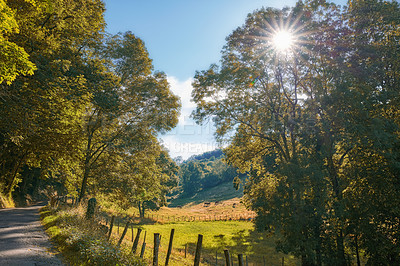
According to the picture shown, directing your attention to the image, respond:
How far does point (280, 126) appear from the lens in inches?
632

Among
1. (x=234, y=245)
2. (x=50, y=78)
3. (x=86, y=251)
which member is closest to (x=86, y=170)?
(x=50, y=78)

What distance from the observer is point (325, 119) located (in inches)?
559

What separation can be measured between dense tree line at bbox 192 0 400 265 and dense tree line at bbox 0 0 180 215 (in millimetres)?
5769

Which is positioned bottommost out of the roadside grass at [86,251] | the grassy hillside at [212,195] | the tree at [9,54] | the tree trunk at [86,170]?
the grassy hillside at [212,195]

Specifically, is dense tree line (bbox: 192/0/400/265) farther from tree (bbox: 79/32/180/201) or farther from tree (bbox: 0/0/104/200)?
tree (bbox: 0/0/104/200)

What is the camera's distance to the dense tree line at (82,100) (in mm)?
11242

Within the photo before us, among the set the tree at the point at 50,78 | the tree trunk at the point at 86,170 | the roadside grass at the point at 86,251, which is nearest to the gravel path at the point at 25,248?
the roadside grass at the point at 86,251

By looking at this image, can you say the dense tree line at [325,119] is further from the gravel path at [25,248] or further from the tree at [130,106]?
the gravel path at [25,248]

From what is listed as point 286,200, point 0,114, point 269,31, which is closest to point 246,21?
point 269,31

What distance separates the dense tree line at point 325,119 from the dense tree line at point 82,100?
227 inches

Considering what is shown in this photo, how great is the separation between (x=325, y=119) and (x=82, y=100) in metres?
15.6

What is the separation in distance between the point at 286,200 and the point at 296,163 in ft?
8.03

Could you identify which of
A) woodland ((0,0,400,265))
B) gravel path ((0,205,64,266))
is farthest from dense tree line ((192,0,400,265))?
gravel path ((0,205,64,266))

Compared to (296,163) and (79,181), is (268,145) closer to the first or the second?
(296,163)
